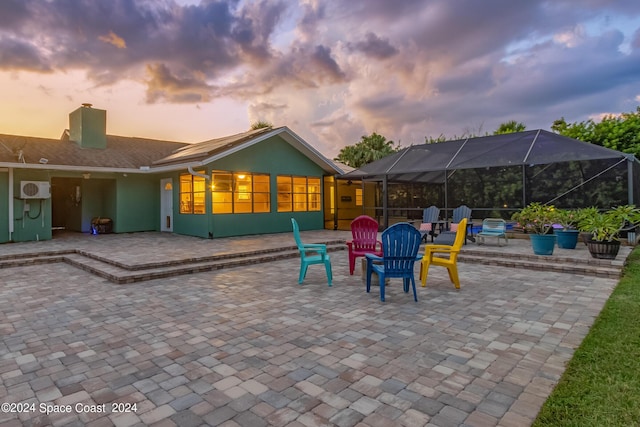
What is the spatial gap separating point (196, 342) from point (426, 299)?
275cm

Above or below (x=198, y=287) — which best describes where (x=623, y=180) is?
above

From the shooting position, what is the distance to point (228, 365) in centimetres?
258

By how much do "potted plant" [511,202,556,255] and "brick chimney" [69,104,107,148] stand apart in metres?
14.0

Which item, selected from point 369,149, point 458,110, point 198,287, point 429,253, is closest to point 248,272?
point 198,287

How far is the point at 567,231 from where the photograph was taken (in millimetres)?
7570

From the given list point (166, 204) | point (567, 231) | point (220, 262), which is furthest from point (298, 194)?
point (567, 231)

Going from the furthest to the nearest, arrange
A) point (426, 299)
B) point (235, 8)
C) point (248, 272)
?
point (235, 8) < point (248, 272) < point (426, 299)

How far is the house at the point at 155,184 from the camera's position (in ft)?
32.2

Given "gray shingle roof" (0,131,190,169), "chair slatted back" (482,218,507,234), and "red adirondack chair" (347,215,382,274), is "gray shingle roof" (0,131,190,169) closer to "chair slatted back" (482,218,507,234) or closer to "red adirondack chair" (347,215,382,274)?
"red adirondack chair" (347,215,382,274)

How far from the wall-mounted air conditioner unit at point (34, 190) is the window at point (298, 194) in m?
6.79

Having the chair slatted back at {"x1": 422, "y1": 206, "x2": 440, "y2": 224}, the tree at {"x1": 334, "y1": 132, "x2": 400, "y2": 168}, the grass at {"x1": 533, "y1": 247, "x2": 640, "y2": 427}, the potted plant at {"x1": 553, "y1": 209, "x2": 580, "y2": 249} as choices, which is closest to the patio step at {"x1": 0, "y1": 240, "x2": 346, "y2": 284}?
the chair slatted back at {"x1": 422, "y1": 206, "x2": 440, "y2": 224}

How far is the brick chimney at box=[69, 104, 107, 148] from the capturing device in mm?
12516

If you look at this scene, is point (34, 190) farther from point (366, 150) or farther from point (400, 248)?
point (366, 150)

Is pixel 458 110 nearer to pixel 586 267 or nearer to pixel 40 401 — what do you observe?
pixel 586 267
